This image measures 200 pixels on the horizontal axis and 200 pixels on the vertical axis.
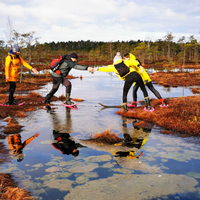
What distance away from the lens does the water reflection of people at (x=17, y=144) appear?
14.3 feet

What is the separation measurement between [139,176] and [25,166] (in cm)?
201

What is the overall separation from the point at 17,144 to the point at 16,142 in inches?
6.1

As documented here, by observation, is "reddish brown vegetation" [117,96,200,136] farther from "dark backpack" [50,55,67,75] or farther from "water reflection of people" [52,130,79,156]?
"dark backpack" [50,55,67,75]

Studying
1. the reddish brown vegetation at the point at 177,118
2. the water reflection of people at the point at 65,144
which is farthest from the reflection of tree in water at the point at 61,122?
the reddish brown vegetation at the point at 177,118

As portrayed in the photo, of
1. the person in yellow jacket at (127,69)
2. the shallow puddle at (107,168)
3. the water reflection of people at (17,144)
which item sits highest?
the person in yellow jacket at (127,69)

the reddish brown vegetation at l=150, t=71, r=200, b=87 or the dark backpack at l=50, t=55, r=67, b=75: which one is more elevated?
the dark backpack at l=50, t=55, r=67, b=75

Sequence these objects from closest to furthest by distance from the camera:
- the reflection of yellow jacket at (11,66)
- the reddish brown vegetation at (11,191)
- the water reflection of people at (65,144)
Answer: the reddish brown vegetation at (11,191), the water reflection of people at (65,144), the reflection of yellow jacket at (11,66)

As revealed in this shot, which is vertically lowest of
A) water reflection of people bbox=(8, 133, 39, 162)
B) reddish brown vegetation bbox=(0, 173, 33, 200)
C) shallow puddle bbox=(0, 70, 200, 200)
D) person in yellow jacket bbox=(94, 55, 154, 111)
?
shallow puddle bbox=(0, 70, 200, 200)

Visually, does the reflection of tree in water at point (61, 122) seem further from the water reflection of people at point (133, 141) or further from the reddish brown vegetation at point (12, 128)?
the water reflection of people at point (133, 141)

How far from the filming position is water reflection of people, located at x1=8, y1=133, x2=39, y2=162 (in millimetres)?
4346

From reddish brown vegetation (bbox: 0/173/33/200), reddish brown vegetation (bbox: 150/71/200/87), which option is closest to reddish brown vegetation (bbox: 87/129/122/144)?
reddish brown vegetation (bbox: 0/173/33/200)

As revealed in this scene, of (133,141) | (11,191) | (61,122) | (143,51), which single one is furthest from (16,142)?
(143,51)

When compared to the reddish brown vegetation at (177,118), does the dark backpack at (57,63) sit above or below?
above

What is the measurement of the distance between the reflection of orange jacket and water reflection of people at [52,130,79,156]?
2.21 ft
